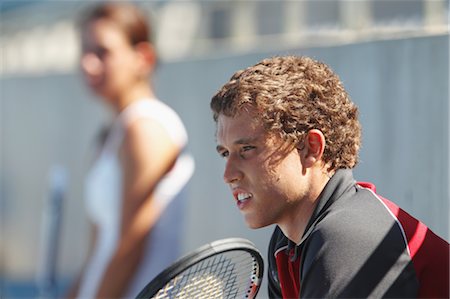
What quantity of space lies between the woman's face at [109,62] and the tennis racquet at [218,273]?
77.3 inches

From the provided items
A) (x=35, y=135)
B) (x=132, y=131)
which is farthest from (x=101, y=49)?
(x=35, y=135)

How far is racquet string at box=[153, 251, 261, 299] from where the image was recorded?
247 centimetres

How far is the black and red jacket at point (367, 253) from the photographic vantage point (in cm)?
197

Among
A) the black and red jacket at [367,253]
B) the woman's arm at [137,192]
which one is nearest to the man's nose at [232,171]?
the black and red jacket at [367,253]

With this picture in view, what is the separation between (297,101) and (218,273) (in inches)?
21.9

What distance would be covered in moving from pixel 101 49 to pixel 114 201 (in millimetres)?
796

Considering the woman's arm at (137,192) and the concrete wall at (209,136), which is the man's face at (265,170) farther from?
the woman's arm at (137,192)

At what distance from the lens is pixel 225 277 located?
2.51 metres

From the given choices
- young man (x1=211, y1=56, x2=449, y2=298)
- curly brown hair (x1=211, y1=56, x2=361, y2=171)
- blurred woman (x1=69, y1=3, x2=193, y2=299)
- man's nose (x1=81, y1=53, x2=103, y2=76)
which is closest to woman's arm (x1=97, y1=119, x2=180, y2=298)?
A: blurred woman (x1=69, y1=3, x2=193, y2=299)

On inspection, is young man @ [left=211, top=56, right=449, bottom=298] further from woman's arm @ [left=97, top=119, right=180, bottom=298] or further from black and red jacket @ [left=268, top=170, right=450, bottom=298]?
woman's arm @ [left=97, top=119, right=180, bottom=298]

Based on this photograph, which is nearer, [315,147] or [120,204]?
[315,147]

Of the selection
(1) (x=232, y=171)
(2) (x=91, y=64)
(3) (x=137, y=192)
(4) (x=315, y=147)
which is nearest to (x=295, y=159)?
(4) (x=315, y=147)

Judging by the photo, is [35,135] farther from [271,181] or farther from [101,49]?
[271,181]

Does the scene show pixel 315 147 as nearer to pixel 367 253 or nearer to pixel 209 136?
pixel 367 253
